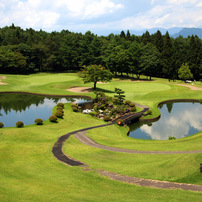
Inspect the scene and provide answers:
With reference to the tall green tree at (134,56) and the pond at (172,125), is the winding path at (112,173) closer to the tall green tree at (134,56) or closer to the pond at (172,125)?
the pond at (172,125)

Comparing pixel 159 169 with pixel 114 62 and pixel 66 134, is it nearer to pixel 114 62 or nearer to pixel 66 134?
pixel 66 134

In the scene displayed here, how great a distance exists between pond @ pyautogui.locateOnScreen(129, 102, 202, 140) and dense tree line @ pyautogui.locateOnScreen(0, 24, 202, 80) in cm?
4882

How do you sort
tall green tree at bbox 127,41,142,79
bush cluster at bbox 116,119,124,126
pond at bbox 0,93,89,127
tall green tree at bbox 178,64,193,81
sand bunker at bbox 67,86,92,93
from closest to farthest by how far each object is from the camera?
1. bush cluster at bbox 116,119,124,126
2. pond at bbox 0,93,89,127
3. sand bunker at bbox 67,86,92,93
4. tall green tree at bbox 178,64,193,81
5. tall green tree at bbox 127,41,142,79

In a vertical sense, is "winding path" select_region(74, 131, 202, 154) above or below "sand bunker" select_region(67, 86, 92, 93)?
below

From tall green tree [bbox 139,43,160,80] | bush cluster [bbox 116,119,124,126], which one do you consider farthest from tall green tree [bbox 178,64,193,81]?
bush cluster [bbox 116,119,124,126]

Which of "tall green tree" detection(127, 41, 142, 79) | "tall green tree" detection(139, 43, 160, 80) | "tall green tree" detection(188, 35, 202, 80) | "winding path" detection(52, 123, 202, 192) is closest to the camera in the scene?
"winding path" detection(52, 123, 202, 192)

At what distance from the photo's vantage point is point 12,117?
53625 millimetres

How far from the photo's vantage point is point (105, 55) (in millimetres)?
124312

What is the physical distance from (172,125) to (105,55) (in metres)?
80.7

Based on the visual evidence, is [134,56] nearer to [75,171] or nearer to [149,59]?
[149,59]

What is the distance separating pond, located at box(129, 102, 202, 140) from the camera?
45.3m

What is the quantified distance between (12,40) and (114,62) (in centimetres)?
6377

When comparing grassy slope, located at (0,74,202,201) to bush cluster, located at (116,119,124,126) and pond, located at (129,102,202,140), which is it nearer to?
bush cluster, located at (116,119,124,126)

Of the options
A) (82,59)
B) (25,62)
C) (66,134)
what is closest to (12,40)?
(25,62)
